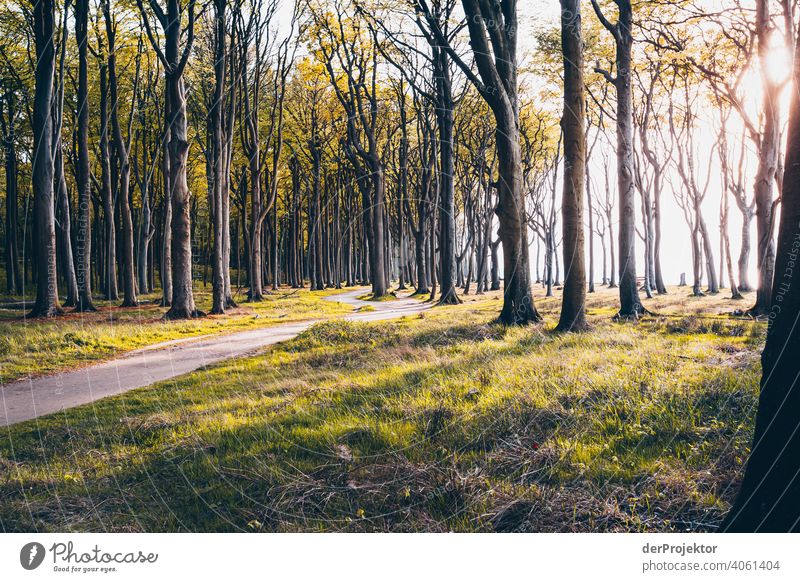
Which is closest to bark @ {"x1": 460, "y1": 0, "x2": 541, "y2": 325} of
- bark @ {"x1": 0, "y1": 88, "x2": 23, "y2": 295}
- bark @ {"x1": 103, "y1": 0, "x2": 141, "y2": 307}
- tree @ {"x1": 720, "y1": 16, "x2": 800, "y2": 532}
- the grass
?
tree @ {"x1": 720, "y1": 16, "x2": 800, "y2": 532}

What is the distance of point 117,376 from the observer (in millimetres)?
7906

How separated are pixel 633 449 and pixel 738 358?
12.0 feet

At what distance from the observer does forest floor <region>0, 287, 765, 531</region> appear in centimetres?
286

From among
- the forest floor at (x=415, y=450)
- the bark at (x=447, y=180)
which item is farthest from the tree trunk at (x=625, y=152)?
the bark at (x=447, y=180)

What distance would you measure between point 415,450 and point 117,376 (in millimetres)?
6477

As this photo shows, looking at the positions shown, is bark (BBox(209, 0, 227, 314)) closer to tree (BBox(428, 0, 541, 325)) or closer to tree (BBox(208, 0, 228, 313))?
tree (BBox(208, 0, 228, 313))

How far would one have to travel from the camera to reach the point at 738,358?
5.95 metres

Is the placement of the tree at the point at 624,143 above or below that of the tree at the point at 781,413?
above

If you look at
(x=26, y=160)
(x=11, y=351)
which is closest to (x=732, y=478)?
(x=11, y=351)

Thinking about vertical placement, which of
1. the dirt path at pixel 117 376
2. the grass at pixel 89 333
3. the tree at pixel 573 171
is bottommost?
the dirt path at pixel 117 376

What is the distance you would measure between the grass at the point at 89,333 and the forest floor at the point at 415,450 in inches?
135

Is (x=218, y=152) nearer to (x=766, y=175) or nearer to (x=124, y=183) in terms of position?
(x=124, y=183)

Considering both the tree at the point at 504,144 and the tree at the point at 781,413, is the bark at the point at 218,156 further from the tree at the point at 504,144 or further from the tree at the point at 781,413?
the tree at the point at 781,413

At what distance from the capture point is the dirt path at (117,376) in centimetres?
619
